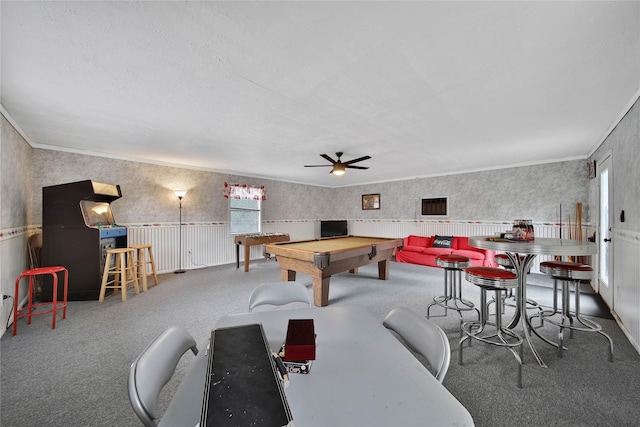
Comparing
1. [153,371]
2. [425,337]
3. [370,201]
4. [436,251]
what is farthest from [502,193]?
[153,371]

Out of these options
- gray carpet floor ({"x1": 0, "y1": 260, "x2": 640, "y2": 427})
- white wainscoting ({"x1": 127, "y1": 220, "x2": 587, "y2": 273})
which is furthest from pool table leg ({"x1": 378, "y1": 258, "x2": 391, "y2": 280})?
white wainscoting ({"x1": 127, "y1": 220, "x2": 587, "y2": 273})

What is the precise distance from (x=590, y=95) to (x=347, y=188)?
6.63 m

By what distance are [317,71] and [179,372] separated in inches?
103

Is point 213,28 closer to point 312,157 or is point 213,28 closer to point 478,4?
point 478,4

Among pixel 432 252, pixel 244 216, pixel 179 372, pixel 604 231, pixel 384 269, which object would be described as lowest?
pixel 179 372

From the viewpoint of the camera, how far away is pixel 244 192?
6.45 metres

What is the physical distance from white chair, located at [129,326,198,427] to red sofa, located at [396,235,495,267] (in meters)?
5.22

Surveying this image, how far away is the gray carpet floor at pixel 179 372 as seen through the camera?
5.24 ft

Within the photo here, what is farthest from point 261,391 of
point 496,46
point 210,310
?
point 210,310

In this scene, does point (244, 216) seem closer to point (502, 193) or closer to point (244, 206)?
point (244, 206)

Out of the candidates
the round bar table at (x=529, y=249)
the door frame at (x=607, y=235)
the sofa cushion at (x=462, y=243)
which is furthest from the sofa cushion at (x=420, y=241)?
the round bar table at (x=529, y=249)

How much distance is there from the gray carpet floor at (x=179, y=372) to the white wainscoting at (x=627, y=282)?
0.45ft

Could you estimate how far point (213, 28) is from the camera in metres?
1.58

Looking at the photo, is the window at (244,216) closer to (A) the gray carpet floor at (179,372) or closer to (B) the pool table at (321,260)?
(B) the pool table at (321,260)
